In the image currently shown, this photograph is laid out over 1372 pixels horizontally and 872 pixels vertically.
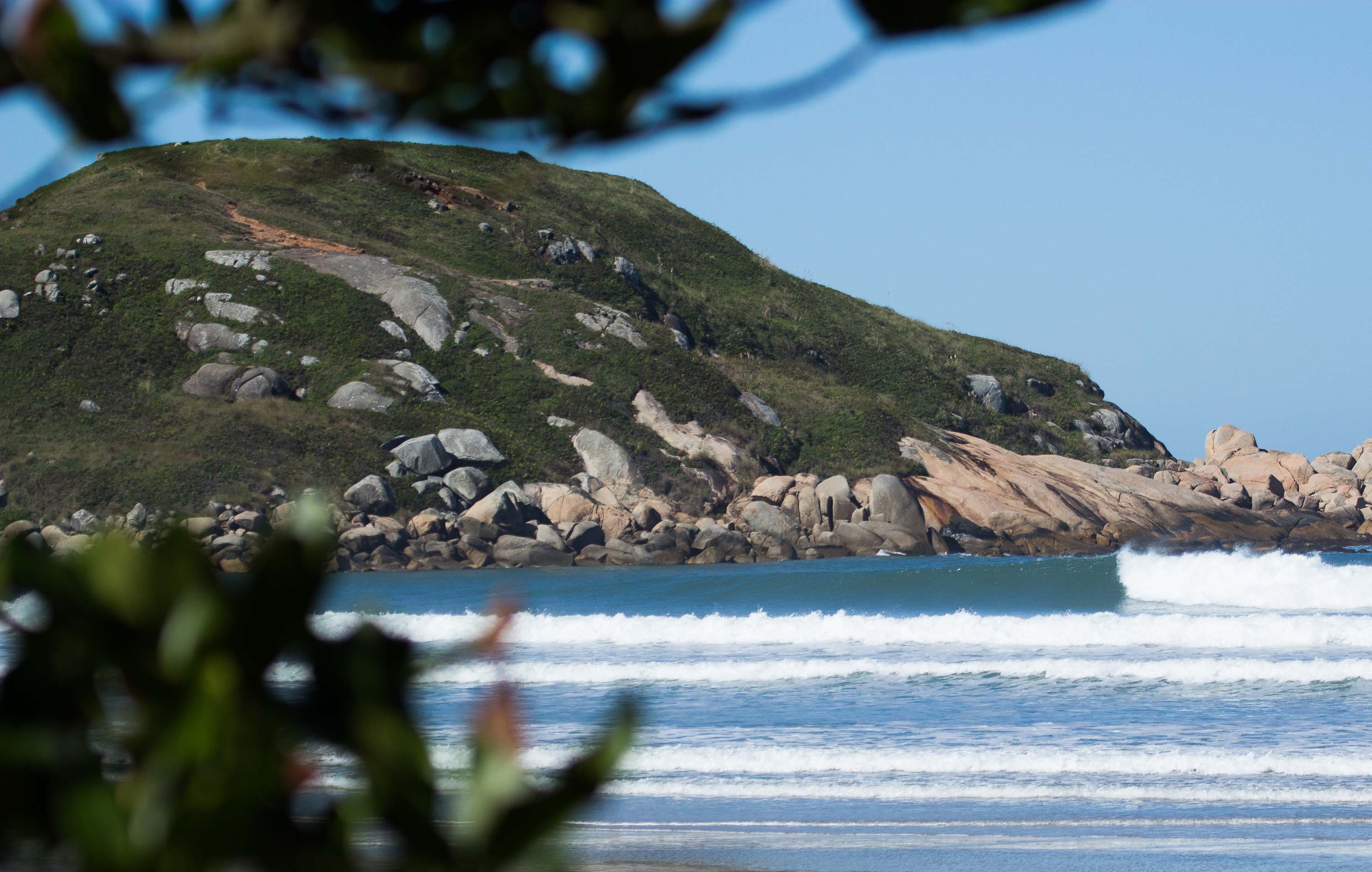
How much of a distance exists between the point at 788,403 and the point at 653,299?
10.9m

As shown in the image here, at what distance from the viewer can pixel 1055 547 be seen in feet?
147

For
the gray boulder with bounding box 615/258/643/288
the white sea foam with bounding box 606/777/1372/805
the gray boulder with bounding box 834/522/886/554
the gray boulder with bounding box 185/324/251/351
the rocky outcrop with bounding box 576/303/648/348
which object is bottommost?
the white sea foam with bounding box 606/777/1372/805

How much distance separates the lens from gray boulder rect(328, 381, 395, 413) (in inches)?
1806

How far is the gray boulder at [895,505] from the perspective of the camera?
44562 mm

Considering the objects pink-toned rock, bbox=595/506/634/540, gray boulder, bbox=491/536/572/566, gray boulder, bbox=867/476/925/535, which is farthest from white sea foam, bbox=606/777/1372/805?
gray boulder, bbox=867/476/925/535

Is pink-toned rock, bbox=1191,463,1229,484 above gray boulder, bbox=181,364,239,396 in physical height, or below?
below

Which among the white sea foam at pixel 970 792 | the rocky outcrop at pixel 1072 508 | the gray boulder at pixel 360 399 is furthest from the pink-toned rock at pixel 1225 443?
the white sea foam at pixel 970 792

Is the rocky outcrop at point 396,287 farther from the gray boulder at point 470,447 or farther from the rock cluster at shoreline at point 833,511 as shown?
the rock cluster at shoreline at point 833,511

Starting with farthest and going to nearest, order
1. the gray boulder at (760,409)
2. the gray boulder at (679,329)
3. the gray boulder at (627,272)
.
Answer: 1. the gray boulder at (627,272)
2. the gray boulder at (679,329)
3. the gray boulder at (760,409)

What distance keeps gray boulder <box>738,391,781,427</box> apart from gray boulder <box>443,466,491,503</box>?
14082mm

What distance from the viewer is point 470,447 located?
143ft

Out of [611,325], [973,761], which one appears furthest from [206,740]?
[611,325]

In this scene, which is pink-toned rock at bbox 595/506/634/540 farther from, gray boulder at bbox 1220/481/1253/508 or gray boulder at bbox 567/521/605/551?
gray boulder at bbox 1220/481/1253/508

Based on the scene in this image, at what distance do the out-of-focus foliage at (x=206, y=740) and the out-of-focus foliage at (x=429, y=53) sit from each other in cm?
36
